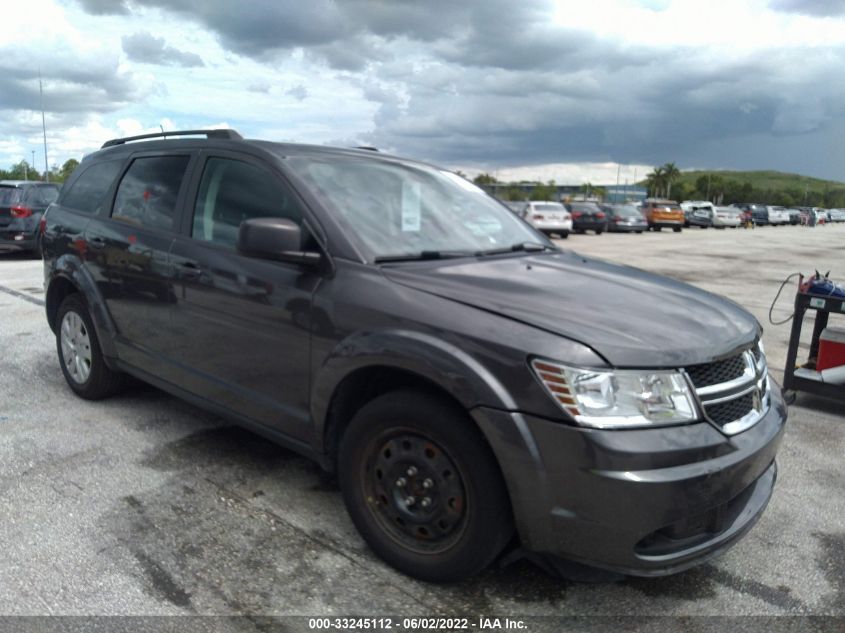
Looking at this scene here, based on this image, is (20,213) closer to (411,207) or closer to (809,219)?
(411,207)

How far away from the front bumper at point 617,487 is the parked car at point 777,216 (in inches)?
2417

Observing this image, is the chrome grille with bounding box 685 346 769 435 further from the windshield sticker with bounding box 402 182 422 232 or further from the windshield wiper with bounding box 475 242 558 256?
the windshield sticker with bounding box 402 182 422 232

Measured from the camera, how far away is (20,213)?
14.3 metres

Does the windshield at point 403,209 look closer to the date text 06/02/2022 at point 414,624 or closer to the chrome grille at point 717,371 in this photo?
the chrome grille at point 717,371

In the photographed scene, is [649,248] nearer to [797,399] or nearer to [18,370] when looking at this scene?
[797,399]

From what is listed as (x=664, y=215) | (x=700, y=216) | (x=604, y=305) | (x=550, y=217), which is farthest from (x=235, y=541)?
(x=700, y=216)

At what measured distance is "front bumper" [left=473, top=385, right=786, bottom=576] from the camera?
7.58 ft

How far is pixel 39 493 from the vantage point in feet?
11.5

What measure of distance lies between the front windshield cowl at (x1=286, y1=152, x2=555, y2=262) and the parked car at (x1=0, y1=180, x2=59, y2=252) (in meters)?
12.8

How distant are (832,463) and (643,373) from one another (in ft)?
8.89

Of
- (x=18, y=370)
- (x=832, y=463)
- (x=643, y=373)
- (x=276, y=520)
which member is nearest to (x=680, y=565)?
(x=643, y=373)

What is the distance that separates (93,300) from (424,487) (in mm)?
2891

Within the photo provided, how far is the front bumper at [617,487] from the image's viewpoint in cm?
231

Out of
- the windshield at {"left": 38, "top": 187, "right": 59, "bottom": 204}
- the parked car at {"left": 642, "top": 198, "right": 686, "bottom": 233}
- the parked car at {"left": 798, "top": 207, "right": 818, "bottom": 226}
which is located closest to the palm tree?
the parked car at {"left": 798, "top": 207, "right": 818, "bottom": 226}
